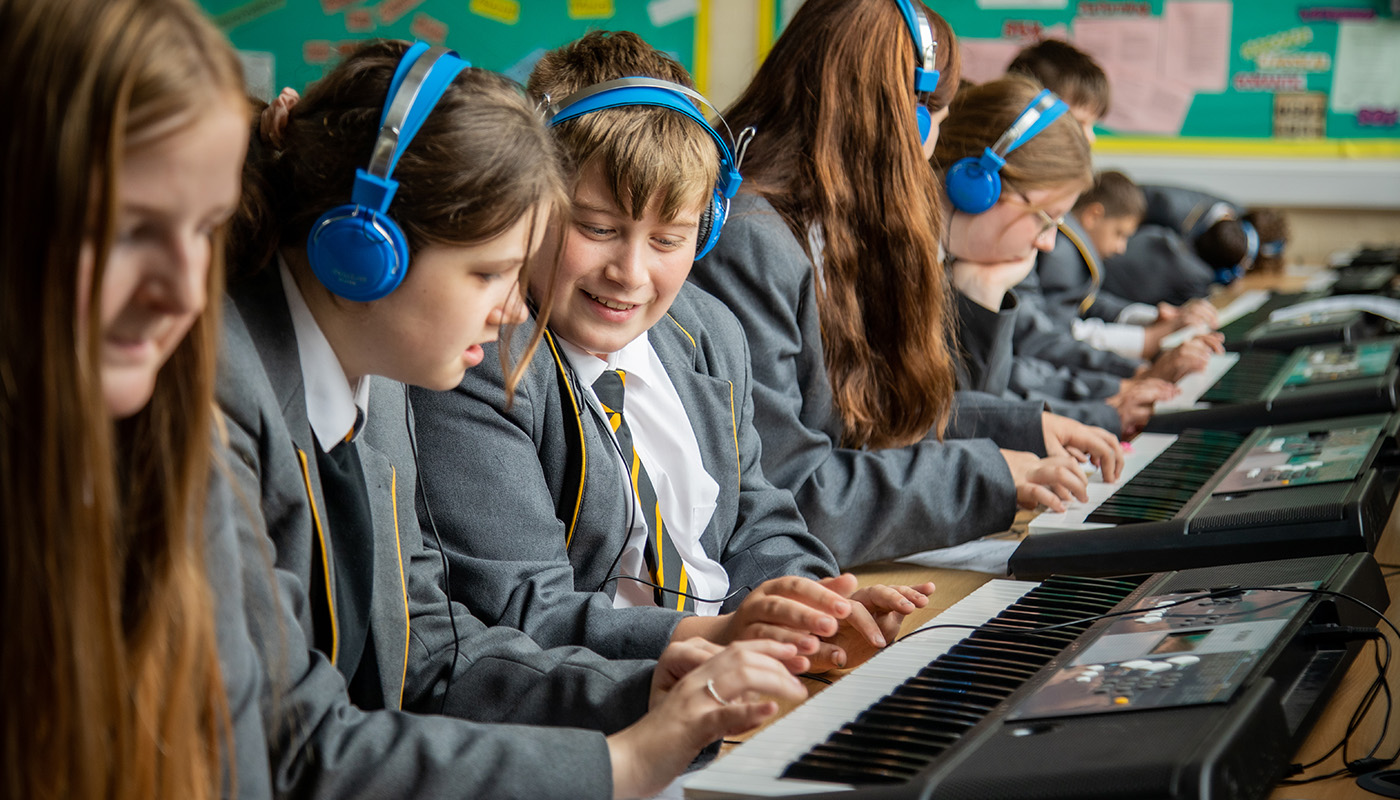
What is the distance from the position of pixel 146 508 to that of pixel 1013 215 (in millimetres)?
1431

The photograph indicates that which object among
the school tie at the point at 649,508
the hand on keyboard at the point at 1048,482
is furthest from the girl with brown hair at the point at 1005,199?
the school tie at the point at 649,508

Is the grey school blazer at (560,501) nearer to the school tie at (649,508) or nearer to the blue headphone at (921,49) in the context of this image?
the school tie at (649,508)

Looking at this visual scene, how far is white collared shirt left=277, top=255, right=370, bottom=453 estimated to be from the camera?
34.5 inches

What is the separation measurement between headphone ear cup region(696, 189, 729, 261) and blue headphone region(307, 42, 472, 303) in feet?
1.45

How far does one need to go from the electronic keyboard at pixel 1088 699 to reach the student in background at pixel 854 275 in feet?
1.41

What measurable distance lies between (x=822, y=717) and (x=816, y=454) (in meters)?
0.68

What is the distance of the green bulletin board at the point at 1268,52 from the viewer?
4.18 meters

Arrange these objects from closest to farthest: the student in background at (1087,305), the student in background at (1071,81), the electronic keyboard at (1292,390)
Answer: the electronic keyboard at (1292,390) → the student in background at (1071,81) → the student in background at (1087,305)

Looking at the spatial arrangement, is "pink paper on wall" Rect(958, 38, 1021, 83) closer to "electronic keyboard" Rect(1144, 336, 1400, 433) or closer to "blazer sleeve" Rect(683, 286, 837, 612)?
"electronic keyboard" Rect(1144, 336, 1400, 433)

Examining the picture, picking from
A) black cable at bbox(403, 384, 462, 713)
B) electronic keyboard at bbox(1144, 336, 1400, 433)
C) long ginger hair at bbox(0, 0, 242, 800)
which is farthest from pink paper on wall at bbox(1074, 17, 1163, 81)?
long ginger hair at bbox(0, 0, 242, 800)

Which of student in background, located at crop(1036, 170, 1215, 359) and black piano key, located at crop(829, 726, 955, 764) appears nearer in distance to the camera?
black piano key, located at crop(829, 726, 955, 764)

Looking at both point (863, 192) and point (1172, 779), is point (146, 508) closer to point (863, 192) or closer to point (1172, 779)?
point (1172, 779)

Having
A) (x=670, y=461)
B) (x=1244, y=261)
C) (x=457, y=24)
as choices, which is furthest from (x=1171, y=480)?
(x=457, y=24)

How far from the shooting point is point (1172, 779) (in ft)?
2.12
